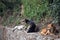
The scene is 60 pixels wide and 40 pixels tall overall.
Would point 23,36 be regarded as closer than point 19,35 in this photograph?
Yes

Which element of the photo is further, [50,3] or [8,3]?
[8,3]

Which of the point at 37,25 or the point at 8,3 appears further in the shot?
the point at 8,3

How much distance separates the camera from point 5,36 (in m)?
12.5

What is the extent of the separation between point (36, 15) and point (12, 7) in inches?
141

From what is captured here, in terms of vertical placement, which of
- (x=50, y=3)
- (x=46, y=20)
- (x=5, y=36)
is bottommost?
(x=5, y=36)

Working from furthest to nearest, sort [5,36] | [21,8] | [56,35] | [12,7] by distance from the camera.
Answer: [12,7], [21,8], [5,36], [56,35]

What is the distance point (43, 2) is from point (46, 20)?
38.5 inches

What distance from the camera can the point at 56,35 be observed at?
8.87 m

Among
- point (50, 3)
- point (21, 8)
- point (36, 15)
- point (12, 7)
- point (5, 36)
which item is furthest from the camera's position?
point (12, 7)

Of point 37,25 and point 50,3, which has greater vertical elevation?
point 50,3

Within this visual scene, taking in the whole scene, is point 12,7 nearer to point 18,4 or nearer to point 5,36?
point 18,4

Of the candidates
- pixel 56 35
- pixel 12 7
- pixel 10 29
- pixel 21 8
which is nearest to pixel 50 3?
pixel 56 35

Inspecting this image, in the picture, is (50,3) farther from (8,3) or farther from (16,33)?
(8,3)

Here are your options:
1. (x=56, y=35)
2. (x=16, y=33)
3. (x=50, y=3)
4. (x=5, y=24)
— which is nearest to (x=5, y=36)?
(x=5, y=24)
